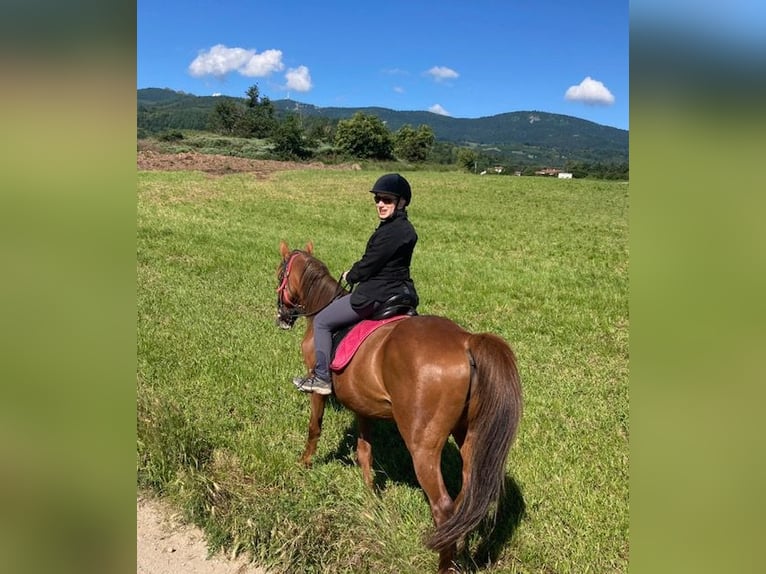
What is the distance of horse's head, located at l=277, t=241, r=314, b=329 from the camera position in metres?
5.87

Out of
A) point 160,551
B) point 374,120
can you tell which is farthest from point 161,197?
point 374,120

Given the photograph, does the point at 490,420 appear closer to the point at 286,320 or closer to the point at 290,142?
the point at 286,320

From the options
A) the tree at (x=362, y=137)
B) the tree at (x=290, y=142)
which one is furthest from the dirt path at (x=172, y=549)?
the tree at (x=362, y=137)

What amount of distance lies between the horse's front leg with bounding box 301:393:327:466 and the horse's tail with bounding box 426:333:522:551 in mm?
1981

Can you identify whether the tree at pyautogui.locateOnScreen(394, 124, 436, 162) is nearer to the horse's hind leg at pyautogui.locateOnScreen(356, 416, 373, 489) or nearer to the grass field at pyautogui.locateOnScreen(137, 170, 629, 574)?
the grass field at pyautogui.locateOnScreen(137, 170, 629, 574)

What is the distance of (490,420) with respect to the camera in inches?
151

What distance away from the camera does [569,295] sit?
13047mm

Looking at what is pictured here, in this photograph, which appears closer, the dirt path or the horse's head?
the dirt path

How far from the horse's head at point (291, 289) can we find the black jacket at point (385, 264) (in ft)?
3.92

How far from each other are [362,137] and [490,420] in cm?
8448

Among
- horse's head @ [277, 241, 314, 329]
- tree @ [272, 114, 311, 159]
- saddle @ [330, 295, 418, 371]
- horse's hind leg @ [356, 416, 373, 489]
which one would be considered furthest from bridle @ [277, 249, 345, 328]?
tree @ [272, 114, 311, 159]

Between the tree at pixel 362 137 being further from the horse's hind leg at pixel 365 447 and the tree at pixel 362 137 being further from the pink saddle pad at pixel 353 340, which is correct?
the pink saddle pad at pixel 353 340
